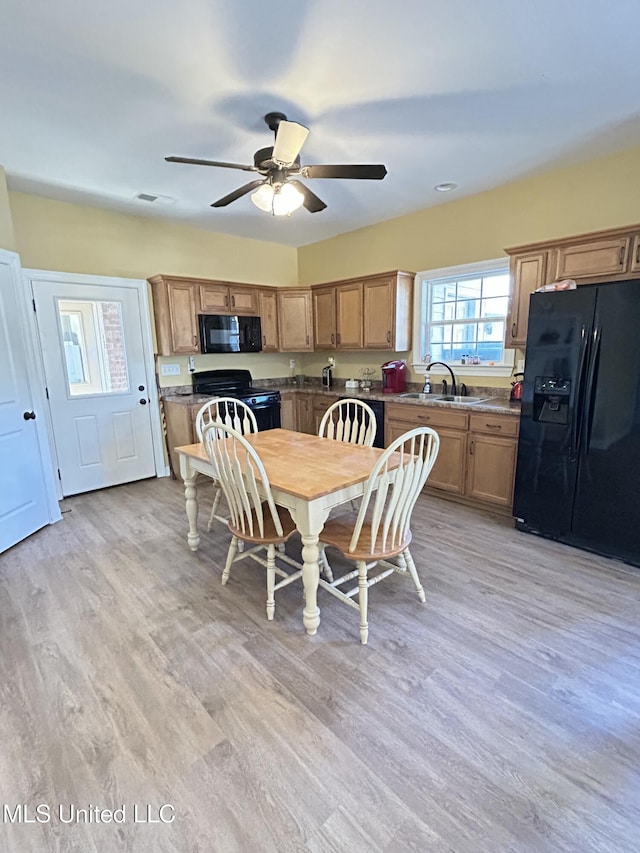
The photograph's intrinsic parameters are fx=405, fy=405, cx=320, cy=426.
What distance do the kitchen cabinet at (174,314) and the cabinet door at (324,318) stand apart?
1.53 meters

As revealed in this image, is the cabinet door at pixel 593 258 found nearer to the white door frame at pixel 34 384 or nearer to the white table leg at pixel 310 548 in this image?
the white table leg at pixel 310 548

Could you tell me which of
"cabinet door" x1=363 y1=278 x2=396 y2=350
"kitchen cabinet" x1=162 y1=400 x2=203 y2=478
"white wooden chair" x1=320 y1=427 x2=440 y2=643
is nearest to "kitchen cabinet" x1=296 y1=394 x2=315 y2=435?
"cabinet door" x1=363 y1=278 x2=396 y2=350

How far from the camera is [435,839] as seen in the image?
1190mm

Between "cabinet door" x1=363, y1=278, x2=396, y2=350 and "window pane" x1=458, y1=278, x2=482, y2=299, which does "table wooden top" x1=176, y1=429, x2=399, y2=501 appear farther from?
"window pane" x1=458, y1=278, x2=482, y2=299

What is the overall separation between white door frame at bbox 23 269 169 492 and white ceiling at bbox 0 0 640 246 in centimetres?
72

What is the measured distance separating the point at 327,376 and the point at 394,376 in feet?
4.01

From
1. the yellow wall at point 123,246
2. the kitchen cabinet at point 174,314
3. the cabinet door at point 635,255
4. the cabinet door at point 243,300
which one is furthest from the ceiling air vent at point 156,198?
the cabinet door at point 635,255

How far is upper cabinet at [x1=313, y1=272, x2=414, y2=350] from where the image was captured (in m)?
4.32

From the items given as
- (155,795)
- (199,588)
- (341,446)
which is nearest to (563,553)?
(341,446)

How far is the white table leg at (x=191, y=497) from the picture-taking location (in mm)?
2695

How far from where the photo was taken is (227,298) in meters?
4.70

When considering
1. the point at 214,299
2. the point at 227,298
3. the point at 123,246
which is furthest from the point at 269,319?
the point at 123,246

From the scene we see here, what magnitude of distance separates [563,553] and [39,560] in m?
3.63

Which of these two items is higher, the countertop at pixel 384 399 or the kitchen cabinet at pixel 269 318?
the kitchen cabinet at pixel 269 318
